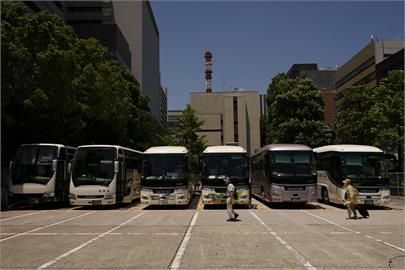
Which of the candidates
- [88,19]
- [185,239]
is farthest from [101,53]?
[88,19]

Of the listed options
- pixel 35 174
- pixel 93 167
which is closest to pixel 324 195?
pixel 93 167

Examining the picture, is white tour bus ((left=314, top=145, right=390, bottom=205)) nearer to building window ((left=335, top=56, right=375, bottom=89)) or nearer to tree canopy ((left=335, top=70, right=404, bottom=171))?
tree canopy ((left=335, top=70, right=404, bottom=171))

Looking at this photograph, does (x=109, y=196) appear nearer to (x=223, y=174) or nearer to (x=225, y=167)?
(x=223, y=174)

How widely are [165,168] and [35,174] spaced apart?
21.8 feet

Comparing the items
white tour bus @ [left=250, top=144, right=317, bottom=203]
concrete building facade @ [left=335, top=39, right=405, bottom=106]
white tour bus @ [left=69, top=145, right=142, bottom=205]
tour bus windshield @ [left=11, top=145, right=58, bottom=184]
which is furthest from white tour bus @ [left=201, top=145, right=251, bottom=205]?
concrete building facade @ [left=335, top=39, right=405, bottom=106]

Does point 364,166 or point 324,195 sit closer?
point 364,166

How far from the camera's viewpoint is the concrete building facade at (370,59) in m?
81.3

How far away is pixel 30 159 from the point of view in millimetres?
23531

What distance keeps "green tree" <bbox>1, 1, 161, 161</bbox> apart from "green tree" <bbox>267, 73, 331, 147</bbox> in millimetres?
16785

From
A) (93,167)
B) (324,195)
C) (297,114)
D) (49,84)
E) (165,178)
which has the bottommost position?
(324,195)

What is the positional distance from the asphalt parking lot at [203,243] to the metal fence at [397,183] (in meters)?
13.4

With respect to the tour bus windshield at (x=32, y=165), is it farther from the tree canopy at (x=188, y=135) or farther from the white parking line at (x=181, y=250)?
the tree canopy at (x=188, y=135)

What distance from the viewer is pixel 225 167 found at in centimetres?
2305

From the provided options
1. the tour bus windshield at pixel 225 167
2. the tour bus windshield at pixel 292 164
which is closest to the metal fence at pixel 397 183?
the tour bus windshield at pixel 292 164
